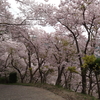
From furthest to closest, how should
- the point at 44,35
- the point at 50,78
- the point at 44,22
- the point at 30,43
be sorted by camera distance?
the point at 50,78 → the point at 30,43 → the point at 44,35 → the point at 44,22

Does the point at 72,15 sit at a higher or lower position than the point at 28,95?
higher

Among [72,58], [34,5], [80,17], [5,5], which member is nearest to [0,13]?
[5,5]

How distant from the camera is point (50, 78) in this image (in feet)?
63.6

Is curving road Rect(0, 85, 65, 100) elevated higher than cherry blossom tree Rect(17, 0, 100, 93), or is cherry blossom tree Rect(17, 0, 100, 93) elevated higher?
cherry blossom tree Rect(17, 0, 100, 93)

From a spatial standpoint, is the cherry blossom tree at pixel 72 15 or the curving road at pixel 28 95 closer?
the curving road at pixel 28 95

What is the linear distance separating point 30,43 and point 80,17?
18.8 ft

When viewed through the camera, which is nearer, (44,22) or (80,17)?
(80,17)

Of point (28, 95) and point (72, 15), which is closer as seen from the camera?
point (28, 95)

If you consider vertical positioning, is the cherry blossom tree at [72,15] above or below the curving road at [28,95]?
above

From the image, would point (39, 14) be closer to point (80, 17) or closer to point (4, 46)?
point (80, 17)

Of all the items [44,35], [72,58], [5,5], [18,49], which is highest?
[5,5]

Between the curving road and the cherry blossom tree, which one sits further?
the cherry blossom tree

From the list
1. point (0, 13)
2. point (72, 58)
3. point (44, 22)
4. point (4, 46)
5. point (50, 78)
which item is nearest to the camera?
point (0, 13)

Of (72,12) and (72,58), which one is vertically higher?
(72,12)
